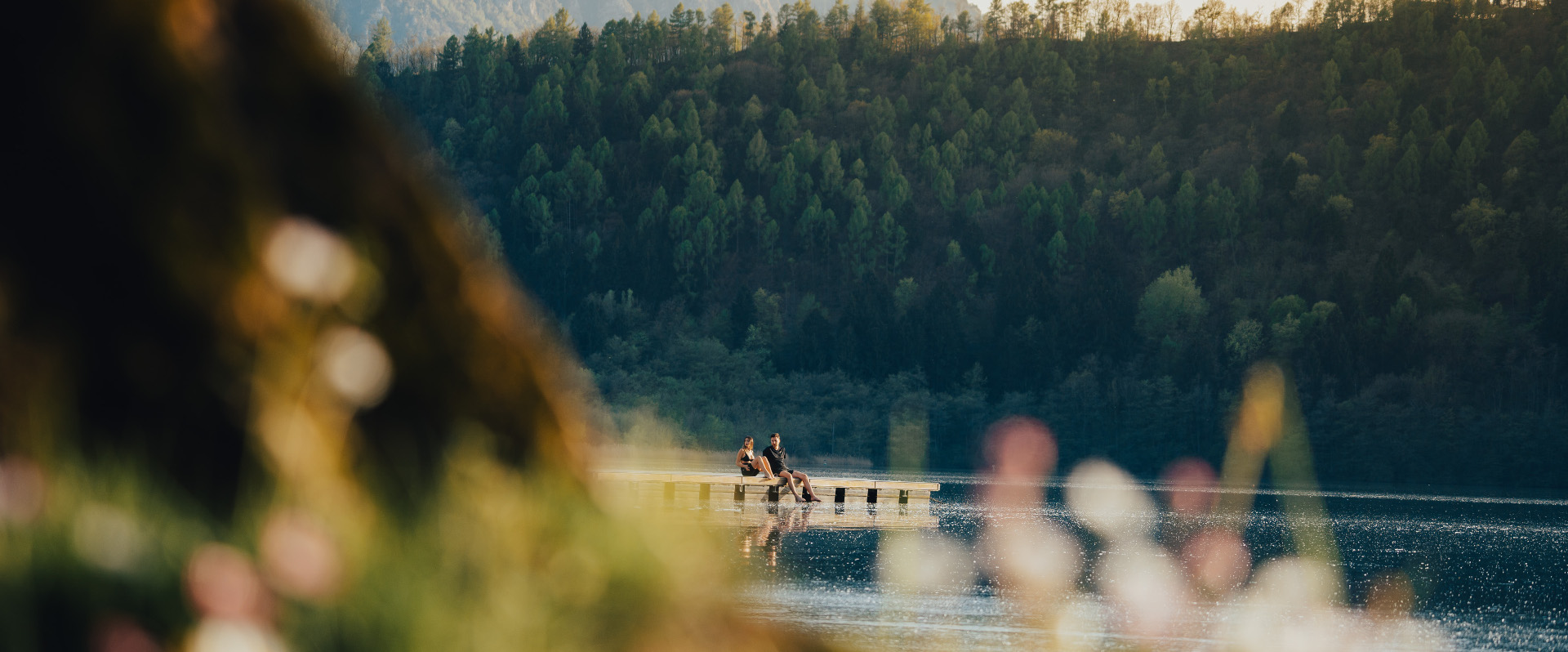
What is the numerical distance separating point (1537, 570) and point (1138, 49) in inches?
4701

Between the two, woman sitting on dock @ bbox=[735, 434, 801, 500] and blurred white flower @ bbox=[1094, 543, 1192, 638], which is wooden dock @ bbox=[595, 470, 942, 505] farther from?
blurred white flower @ bbox=[1094, 543, 1192, 638]

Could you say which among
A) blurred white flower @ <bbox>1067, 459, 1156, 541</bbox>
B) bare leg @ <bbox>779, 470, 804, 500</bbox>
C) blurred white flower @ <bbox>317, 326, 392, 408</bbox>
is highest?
blurred white flower @ <bbox>317, 326, 392, 408</bbox>

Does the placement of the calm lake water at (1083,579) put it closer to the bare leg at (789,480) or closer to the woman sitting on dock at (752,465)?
the bare leg at (789,480)

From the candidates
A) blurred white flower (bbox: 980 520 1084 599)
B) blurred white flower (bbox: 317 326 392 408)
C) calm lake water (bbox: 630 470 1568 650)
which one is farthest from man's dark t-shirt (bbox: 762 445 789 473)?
blurred white flower (bbox: 317 326 392 408)

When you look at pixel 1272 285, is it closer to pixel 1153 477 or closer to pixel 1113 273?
pixel 1113 273

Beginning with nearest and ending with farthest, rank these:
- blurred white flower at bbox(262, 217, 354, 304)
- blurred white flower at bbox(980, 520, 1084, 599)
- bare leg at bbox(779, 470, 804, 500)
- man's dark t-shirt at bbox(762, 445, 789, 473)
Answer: blurred white flower at bbox(262, 217, 354, 304) < blurred white flower at bbox(980, 520, 1084, 599) < man's dark t-shirt at bbox(762, 445, 789, 473) < bare leg at bbox(779, 470, 804, 500)

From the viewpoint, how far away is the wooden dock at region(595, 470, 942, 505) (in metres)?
27.5

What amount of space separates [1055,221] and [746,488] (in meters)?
79.9

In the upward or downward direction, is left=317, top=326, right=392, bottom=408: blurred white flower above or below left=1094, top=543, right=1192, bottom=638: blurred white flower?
above

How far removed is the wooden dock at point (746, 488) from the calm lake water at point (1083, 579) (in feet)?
1.44

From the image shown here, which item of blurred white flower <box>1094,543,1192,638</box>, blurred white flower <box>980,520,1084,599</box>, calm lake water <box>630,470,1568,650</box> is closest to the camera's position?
calm lake water <box>630,470,1568,650</box>

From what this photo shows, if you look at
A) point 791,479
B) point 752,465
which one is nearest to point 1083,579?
point 752,465

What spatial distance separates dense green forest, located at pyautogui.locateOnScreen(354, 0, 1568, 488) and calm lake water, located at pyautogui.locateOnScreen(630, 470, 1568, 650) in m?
51.0

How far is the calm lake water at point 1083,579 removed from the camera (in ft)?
39.7
